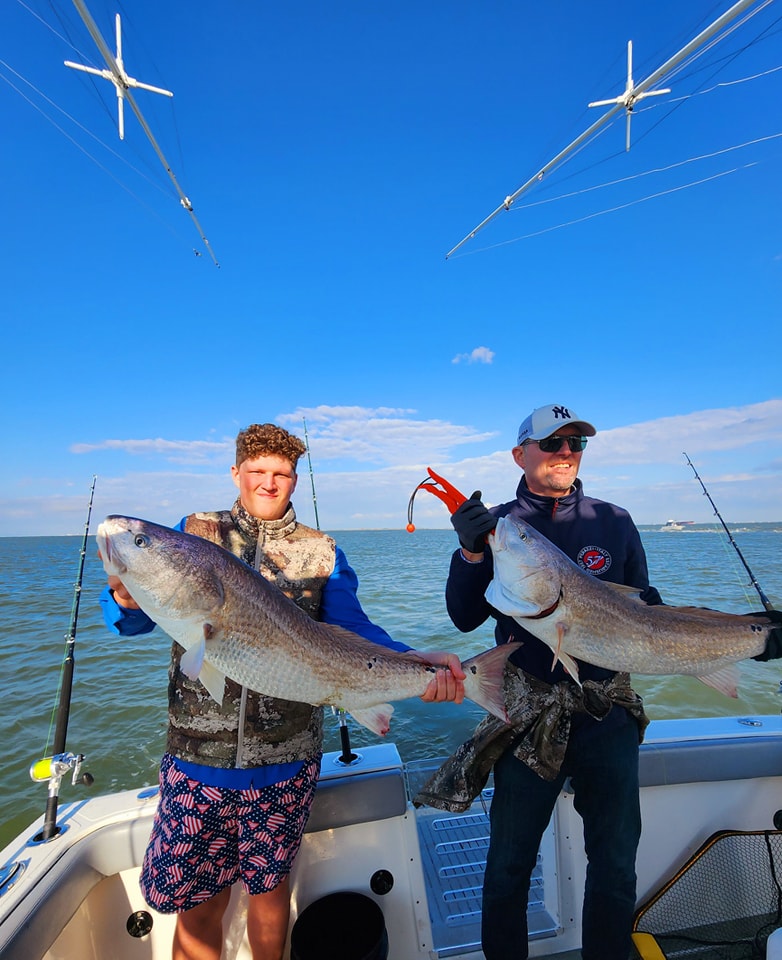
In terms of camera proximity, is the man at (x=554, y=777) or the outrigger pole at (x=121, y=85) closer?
the man at (x=554, y=777)

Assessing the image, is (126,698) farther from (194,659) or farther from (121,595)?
(194,659)

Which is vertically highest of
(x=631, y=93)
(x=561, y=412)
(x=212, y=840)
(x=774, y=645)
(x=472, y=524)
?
(x=631, y=93)

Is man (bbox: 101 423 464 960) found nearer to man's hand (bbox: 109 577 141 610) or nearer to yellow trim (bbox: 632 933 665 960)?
man's hand (bbox: 109 577 141 610)

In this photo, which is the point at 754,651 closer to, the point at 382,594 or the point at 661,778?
the point at 661,778

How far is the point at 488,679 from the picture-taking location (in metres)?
2.46

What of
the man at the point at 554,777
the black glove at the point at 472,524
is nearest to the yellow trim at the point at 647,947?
the man at the point at 554,777

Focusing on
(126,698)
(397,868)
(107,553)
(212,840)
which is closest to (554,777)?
(397,868)

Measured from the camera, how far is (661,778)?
3258mm

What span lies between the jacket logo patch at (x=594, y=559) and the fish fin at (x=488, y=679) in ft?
2.51

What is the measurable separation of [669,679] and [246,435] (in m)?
10.1

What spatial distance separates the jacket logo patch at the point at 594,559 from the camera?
290cm

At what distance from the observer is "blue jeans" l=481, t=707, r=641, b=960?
255 cm

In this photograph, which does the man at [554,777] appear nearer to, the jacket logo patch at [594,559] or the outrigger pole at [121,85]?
the jacket logo patch at [594,559]

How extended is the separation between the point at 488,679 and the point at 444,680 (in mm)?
256
